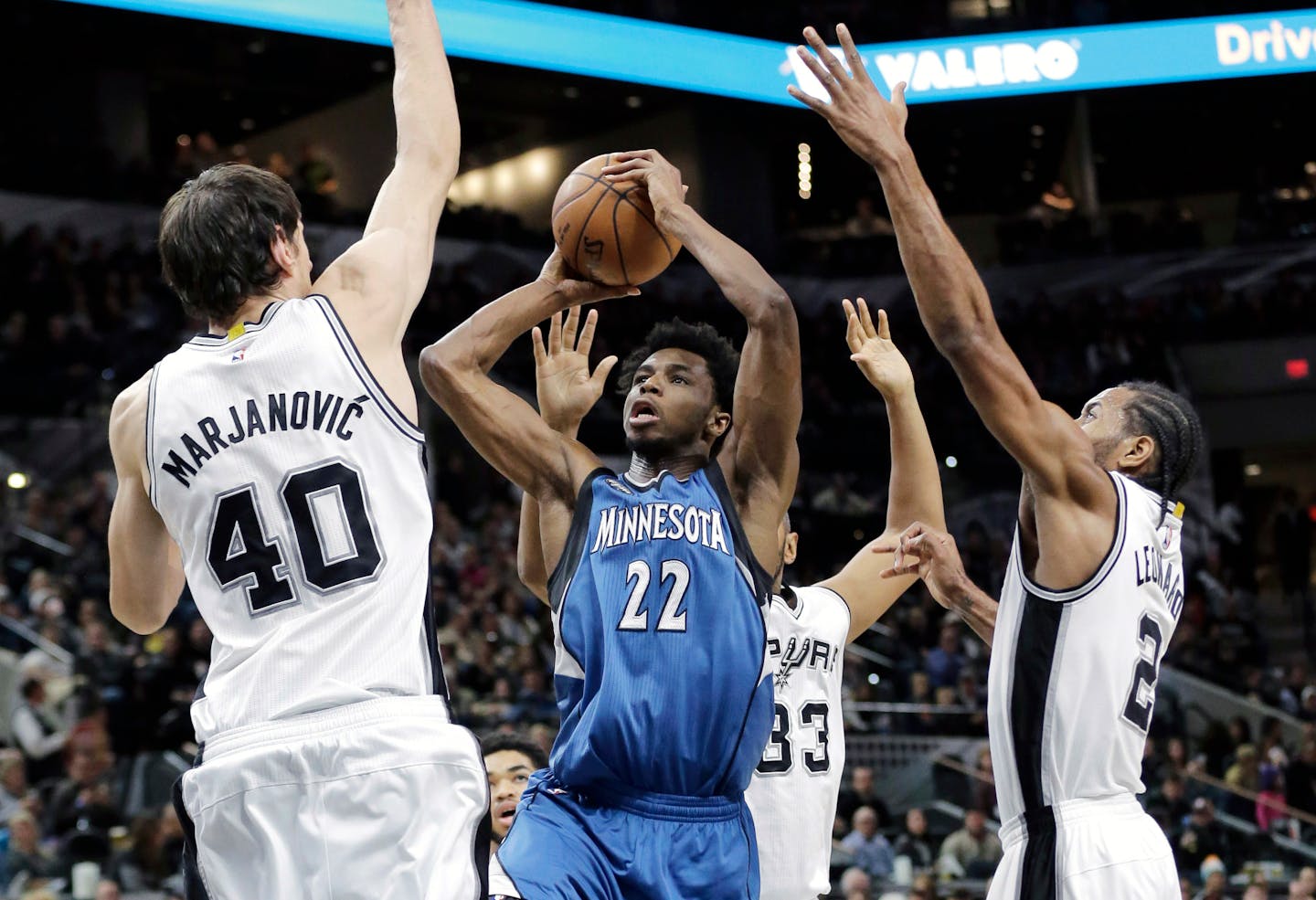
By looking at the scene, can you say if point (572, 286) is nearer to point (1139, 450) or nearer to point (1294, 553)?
point (1139, 450)

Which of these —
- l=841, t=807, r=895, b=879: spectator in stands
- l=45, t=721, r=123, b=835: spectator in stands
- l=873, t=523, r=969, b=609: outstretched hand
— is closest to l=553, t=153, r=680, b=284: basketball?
l=873, t=523, r=969, b=609: outstretched hand

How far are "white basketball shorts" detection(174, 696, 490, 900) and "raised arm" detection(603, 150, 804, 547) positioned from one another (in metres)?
1.37

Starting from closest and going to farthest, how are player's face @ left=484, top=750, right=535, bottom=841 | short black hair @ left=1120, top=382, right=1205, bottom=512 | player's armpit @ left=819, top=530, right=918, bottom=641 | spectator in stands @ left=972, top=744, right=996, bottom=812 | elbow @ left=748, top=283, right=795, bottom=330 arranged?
elbow @ left=748, top=283, right=795, bottom=330 → short black hair @ left=1120, top=382, right=1205, bottom=512 → player's face @ left=484, top=750, right=535, bottom=841 → player's armpit @ left=819, top=530, right=918, bottom=641 → spectator in stands @ left=972, top=744, right=996, bottom=812

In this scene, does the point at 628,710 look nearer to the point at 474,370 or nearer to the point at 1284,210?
the point at 474,370

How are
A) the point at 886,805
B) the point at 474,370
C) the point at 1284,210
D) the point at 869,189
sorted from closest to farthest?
the point at 474,370 < the point at 886,805 < the point at 1284,210 < the point at 869,189

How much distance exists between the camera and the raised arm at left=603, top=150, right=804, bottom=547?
3.91 meters

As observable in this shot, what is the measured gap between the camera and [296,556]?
2840 millimetres

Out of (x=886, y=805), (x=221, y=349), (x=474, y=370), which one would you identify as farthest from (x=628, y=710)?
(x=886, y=805)

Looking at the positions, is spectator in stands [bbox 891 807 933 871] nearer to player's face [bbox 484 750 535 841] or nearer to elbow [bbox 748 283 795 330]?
player's face [bbox 484 750 535 841]

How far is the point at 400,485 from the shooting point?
9.58 feet

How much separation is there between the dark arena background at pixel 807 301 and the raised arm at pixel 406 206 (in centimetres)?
626

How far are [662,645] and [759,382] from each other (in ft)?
2.32

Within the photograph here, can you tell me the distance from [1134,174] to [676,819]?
23.8m

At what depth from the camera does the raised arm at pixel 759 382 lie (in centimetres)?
391
